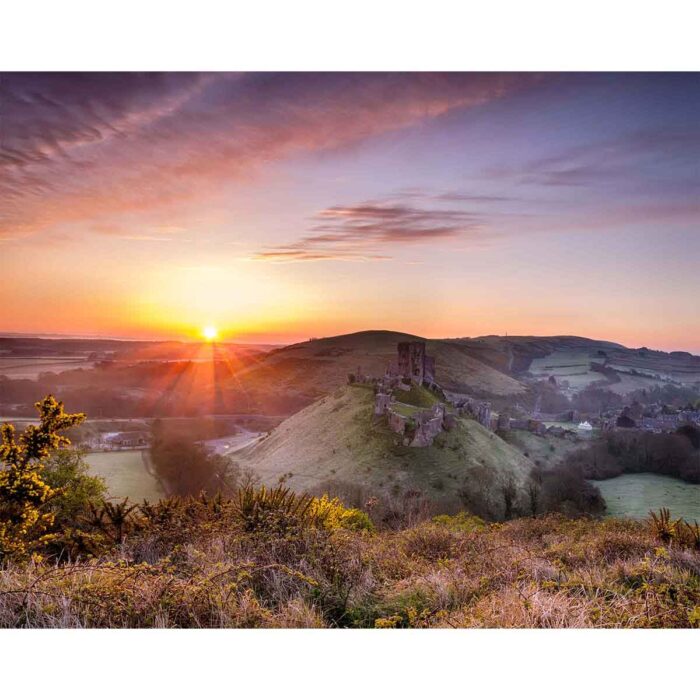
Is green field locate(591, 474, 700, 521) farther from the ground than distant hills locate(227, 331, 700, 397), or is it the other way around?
distant hills locate(227, 331, 700, 397)

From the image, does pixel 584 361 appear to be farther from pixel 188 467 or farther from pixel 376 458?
pixel 188 467

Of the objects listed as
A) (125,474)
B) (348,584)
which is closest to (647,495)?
(348,584)

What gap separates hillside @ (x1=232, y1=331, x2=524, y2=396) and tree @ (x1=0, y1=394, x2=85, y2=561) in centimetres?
243

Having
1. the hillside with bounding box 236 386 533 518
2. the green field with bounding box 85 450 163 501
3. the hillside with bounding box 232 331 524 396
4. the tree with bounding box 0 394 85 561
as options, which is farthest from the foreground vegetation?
the hillside with bounding box 232 331 524 396

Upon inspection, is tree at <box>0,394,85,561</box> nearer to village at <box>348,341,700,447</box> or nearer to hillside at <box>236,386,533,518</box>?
hillside at <box>236,386,533,518</box>

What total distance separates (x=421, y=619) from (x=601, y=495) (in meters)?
3.80

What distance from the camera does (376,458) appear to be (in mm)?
6297

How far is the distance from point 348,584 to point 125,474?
130 inches

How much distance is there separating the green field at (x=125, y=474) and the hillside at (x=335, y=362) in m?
1.44

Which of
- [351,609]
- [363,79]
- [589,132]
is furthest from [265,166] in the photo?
[351,609]

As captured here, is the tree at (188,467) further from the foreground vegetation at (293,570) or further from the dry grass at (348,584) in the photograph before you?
the dry grass at (348,584)

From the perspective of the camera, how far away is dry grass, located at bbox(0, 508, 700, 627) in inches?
128

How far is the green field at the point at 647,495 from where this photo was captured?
18.6ft

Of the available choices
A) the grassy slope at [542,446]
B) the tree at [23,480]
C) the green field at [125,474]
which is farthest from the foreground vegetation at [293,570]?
the grassy slope at [542,446]
